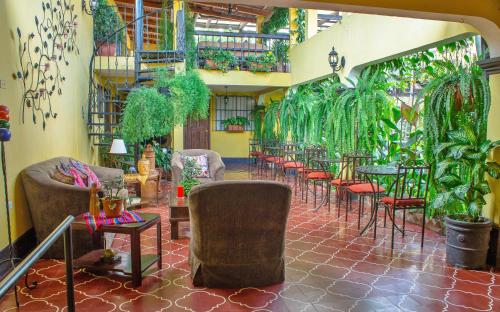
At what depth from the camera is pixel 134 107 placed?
621cm

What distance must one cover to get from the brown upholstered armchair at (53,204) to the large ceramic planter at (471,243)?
3.43 meters

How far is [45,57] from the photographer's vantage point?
181 inches

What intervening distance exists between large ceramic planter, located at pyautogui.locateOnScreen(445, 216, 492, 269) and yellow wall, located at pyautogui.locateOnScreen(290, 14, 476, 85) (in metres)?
1.90

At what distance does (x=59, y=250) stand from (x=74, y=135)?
8.63 ft

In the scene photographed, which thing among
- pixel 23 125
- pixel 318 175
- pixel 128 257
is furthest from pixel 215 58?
pixel 128 257

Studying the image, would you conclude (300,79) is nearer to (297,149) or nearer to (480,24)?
(297,149)

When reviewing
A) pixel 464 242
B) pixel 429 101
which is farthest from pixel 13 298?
pixel 429 101

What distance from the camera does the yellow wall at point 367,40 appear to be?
15.0ft

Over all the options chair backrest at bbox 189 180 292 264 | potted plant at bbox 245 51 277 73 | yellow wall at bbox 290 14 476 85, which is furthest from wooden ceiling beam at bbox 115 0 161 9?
chair backrest at bbox 189 180 292 264

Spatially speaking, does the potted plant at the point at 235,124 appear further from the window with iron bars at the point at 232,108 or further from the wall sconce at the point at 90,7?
the wall sconce at the point at 90,7

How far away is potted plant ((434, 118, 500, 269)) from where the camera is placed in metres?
3.59

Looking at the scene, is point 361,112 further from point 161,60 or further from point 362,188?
A: point 161,60

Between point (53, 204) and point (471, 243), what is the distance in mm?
3860

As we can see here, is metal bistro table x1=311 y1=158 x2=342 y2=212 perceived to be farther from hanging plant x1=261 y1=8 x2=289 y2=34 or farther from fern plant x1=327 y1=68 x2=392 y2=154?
hanging plant x1=261 y1=8 x2=289 y2=34
